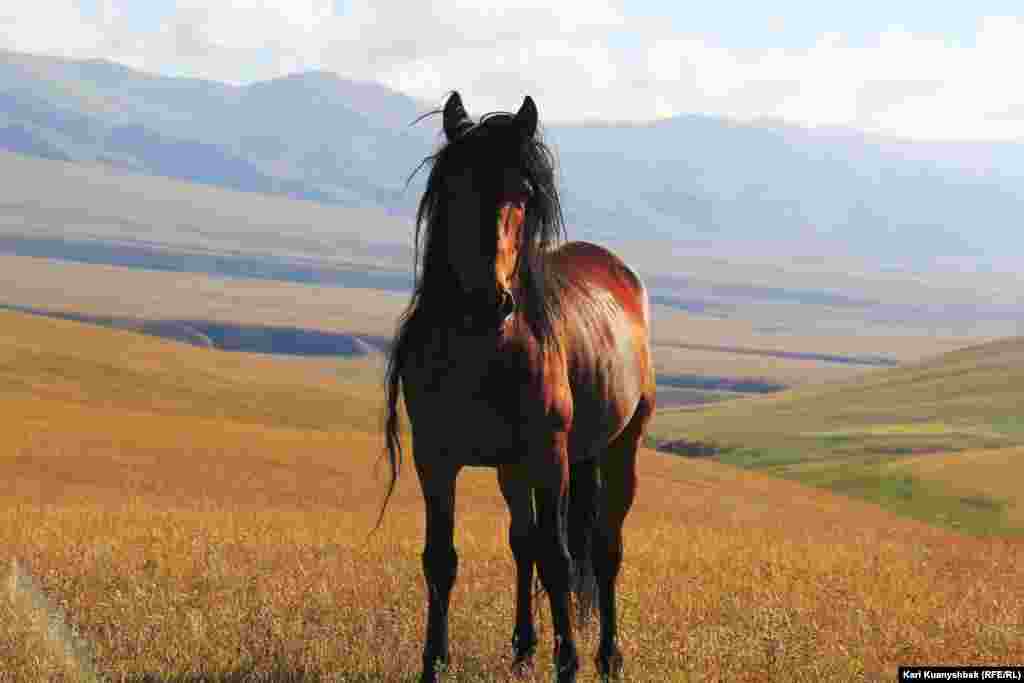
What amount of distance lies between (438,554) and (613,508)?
2.16 meters

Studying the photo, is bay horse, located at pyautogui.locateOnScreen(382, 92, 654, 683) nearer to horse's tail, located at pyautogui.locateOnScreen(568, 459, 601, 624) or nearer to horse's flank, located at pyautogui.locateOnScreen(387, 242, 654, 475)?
horse's flank, located at pyautogui.locateOnScreen(387, 242, 654, 475)

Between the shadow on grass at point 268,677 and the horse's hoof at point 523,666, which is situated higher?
the horse's hoof at point 523,666

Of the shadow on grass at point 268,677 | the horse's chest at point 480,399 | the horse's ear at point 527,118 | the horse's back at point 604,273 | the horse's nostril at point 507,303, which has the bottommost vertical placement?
the shadow on grass at point 268,677

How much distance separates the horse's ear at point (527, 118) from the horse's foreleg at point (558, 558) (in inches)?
69.6

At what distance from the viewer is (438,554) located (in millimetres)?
8820

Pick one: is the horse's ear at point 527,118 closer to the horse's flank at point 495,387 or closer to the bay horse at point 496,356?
the bay horse at point 496,356

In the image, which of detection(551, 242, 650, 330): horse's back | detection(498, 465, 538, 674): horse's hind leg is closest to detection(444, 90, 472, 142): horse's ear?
detection(498, 465, 538, 674): horse's hind leg

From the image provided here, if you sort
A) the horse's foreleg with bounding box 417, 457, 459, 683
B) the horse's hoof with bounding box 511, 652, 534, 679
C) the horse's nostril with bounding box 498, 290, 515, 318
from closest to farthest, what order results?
the horse's nostril with bounding box 498, 290, 515, 318, the horse's foreleg with bounding box 417, 457, 459, 683, the horse's hoof with bounding box 511, 652, 534, 679

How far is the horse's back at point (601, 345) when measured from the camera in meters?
9.30

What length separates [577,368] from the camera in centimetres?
923

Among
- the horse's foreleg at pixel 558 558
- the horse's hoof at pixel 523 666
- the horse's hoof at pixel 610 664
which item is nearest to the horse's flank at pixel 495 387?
the horse's foreleg at pixel 558 558

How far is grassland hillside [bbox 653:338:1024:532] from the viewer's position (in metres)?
59.8

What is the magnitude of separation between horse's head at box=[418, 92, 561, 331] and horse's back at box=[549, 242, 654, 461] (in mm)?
993

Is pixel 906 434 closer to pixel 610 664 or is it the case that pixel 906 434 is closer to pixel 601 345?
pixel 610 664
